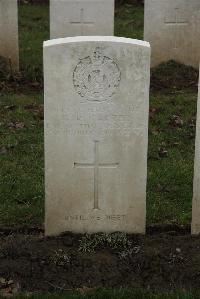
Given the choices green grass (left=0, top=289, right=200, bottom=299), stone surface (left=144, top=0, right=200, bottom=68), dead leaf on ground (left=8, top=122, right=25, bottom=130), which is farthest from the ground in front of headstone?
stone surface (left=144, top=0, right=200, bottom=68)

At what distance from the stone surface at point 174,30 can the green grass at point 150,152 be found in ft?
1.04

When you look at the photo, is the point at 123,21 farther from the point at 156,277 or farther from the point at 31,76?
the point at 156,277

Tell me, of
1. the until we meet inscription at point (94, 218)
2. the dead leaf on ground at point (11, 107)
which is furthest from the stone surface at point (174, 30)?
the until we meet inscription at point (94, 218)

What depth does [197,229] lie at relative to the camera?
5660 mm

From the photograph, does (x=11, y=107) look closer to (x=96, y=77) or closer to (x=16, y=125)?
(x=16, y=125)

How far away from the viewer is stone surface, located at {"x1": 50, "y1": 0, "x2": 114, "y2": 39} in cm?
1047

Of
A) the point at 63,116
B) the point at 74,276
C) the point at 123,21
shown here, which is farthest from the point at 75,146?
the point at 123,21

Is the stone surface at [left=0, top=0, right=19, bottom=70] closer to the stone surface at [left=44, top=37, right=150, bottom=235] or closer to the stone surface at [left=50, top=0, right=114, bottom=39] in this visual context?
the stone surface at [left=50, top=0, right=114, bottom=39]

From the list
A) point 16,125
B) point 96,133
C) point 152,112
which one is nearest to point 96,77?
point 96,133

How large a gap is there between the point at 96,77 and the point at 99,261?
4.57 feet

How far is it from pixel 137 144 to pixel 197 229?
34.4 inches

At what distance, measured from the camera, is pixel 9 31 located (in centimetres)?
1069

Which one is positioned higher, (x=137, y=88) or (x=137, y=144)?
(x=137, y=88)

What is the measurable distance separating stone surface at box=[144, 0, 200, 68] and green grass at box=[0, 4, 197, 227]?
32 centimetres
